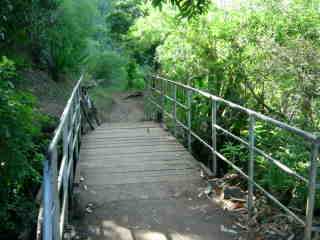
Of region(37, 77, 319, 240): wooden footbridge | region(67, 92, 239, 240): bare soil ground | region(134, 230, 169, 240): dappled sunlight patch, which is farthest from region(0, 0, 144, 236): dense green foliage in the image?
region(134, 230, 169, 240): dappled sunlight patch

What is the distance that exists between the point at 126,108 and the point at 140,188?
45.9 feet

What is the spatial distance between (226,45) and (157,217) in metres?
3.25

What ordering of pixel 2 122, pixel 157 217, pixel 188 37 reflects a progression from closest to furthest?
pixel 2 122
pixel 157 217
pixel 188 37

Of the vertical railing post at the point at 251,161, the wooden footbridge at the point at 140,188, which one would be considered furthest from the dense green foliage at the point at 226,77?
the wooden footbridge at the point at 140,188

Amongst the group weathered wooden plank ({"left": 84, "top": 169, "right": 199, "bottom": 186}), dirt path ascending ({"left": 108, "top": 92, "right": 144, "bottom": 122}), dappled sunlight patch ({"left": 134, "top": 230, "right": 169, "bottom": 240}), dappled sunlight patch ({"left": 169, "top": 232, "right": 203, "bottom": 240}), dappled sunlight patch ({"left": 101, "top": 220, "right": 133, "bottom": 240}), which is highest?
weathered wooden plank ({"left": 84, "top": 169, "right": 199, "bottom": 186})

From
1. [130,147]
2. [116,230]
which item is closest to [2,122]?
[116,230]

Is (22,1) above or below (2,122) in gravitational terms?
above

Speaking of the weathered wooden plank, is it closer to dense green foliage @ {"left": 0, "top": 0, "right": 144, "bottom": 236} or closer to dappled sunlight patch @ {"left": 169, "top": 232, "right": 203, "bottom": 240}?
dense green foliage @ {"left": 0, "top": 0, "right": 144, "bottom": 236}

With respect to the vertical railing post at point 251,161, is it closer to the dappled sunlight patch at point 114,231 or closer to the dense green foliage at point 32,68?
the dappled sunlight patch at point 114,231

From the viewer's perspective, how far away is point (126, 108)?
62.5 ft

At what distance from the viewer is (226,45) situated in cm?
665

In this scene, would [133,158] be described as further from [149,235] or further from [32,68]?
[32,68]

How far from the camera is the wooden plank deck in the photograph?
407 centimetres

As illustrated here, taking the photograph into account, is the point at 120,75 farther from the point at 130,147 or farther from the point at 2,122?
the point at 2,122
